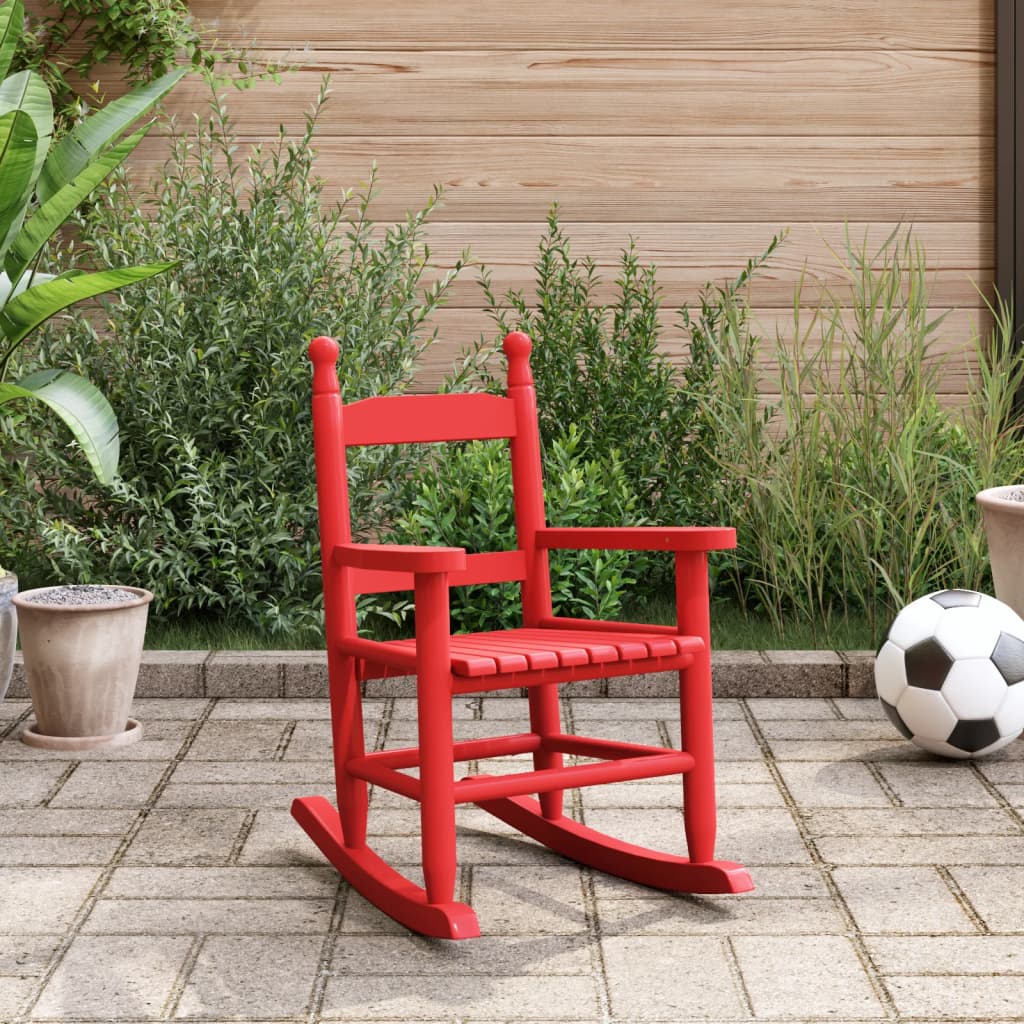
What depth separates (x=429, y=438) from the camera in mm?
2666

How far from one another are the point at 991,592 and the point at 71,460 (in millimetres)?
2865

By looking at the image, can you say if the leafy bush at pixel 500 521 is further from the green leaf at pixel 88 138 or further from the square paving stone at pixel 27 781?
the green leaf at pixel 88 138

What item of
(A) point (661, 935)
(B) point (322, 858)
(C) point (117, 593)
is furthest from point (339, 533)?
(C) point (117, 593)

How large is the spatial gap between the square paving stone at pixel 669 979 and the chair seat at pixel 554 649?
46cm

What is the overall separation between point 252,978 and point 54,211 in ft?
6.80

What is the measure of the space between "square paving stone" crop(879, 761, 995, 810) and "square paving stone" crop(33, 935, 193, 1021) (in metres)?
1.60

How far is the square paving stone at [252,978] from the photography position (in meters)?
1.98

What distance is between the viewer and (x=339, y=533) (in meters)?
2.54

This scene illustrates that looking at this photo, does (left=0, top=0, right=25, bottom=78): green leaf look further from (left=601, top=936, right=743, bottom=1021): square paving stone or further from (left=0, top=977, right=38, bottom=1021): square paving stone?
(left=601, top=936, right=743, bottom=1021): square paving stone

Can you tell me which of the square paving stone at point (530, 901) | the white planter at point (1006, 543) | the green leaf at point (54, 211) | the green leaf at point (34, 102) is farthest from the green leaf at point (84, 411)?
the white planter at point (1006, 543)

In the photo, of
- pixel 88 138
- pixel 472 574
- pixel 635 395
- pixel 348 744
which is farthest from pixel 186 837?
pixel 635 395

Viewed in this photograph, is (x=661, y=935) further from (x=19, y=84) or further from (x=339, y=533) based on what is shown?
(x=19, y=84)

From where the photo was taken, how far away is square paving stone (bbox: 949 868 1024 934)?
229 centimetres

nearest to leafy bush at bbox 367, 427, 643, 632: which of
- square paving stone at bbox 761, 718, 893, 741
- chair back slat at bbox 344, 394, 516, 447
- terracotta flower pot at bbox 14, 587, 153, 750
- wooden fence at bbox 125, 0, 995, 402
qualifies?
square paving stone at bbox 761, 718, 893, 741
